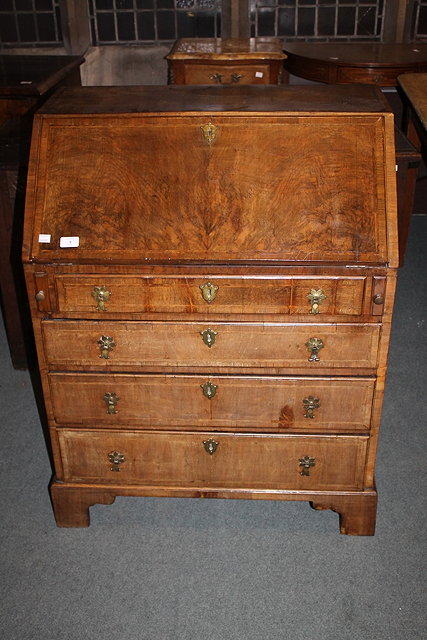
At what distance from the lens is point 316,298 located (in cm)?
230

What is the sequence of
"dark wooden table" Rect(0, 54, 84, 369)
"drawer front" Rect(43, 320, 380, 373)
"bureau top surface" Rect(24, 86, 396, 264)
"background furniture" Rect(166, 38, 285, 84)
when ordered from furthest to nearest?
"background furniture" Rect(166, 38, 285, 84) → "dark wooden table" Rect(0, 54, 84, 369) → "drawer front" Rect(43, 320, 380, 373) → "bureau top surface" Rect(24, 86, 396, 264)

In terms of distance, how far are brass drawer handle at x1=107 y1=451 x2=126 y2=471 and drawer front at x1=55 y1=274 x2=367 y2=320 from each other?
0.62 meters

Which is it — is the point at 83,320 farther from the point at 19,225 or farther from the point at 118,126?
the point at 19,225

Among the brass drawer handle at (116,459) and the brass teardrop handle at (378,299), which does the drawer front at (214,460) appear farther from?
the brass teardrop handle at (378,299)

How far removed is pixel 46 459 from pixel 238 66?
311 cm

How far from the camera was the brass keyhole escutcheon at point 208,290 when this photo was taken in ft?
7.54

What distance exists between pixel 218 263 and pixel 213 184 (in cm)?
27

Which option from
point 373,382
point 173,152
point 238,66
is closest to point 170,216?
point 173,152

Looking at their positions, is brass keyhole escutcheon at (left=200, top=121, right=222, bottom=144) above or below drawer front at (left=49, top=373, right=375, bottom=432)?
above

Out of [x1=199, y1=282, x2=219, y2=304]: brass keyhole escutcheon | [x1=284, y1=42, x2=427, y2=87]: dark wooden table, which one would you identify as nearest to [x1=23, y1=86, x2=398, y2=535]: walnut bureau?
[x1=199, y1=282, x2=219, y2=304]: brass keyhole escutcheon

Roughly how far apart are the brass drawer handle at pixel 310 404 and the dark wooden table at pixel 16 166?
5.68 feet

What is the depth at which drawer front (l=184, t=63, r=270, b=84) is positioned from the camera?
4898 millimetres

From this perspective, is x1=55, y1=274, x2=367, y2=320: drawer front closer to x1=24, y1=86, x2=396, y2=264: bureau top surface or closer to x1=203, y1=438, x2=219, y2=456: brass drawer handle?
x1=24, y1=86, x2=396, y2=264: bureau top surface

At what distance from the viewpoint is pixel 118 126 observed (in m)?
2.38
